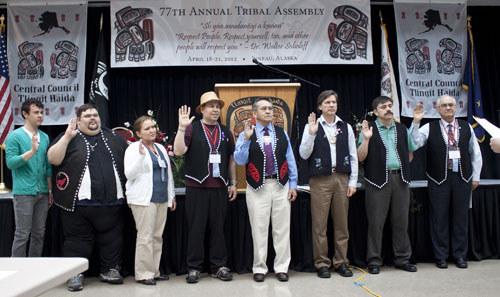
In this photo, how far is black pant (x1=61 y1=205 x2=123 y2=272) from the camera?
332 centimetres

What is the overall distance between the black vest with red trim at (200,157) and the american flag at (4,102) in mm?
2943

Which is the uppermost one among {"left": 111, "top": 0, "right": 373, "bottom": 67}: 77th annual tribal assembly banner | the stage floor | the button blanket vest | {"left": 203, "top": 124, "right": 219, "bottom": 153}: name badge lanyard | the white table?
{"left": 111, "top": 0, "right": 373, "bottom": 67}: 77th annual tribal assembly banner

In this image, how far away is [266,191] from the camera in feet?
11.4

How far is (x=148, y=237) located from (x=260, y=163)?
1083 millimetres

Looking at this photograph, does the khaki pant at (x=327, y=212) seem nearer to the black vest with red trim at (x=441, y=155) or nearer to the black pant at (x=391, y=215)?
the black pant at (x=391, y=215)

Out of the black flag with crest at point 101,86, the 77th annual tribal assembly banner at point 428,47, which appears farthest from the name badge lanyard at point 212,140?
the 77th annual tribal assembly banner at point 428,47

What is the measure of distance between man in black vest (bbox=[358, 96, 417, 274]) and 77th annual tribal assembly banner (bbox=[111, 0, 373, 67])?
2016 mm

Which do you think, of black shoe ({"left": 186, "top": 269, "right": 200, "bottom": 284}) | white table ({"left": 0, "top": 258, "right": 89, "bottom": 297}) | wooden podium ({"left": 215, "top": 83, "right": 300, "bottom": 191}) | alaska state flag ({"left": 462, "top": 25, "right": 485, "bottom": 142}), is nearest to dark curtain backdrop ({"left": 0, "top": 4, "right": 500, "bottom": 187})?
alaska state flag ({"left": 462, "top": 25, "right": 485, "bottom": 142})

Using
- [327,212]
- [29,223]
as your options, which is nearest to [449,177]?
[327,212]

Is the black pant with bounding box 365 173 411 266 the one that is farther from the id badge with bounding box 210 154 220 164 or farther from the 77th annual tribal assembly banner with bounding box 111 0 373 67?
the 77th annual tribal assembly banner with bounding box 111 0 373 67

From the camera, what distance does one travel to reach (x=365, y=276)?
3568 millimetres

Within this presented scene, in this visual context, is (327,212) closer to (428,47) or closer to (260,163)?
(260,163)

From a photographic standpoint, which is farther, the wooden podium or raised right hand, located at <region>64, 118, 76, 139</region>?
the wooden podium

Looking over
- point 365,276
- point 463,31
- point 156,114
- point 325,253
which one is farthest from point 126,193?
point 463,31
